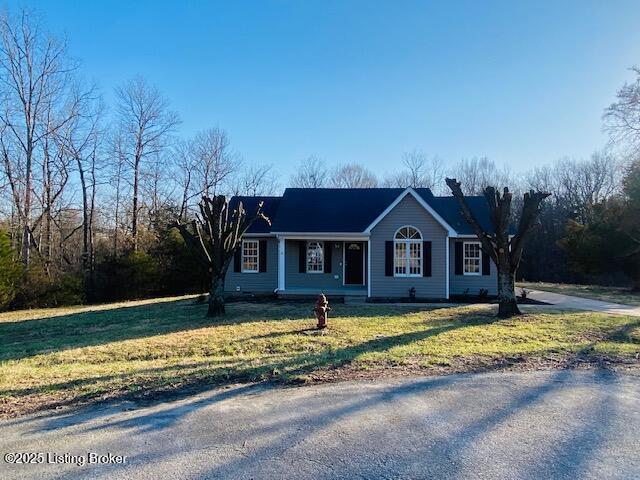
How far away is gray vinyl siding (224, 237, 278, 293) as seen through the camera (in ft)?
61.3

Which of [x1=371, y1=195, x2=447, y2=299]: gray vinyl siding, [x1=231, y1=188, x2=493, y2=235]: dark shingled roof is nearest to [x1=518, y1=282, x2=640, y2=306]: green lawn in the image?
[x1=231, y1=188, x2=493, y2=235]: dark shingled roof

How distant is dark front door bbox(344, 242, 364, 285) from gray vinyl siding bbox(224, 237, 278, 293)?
3.11 m

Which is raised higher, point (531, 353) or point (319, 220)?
point (319, 220)

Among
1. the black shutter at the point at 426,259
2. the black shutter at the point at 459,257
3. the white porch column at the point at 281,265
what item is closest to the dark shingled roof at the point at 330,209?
the white porch column at the point at 281,265

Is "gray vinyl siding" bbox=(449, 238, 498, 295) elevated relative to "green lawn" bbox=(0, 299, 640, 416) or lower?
elevated

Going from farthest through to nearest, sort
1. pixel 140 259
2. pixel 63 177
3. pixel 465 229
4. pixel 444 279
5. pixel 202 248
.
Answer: pixel 63 177 → pixel 140 259 → pixel 465 229 → pixel 444 279 → pixel 202 248

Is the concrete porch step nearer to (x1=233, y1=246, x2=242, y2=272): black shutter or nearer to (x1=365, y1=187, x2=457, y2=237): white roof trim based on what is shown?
(x1=365, y1=187, x2=457, y2=237): white roof trim

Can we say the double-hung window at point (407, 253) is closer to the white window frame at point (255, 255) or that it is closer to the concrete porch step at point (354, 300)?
the concrete porch step at point (354, 300)

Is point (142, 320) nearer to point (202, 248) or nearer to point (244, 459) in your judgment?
point (202, 248)

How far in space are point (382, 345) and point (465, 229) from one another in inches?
437

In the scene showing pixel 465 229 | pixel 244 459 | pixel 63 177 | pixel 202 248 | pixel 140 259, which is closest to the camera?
pixel 244 459

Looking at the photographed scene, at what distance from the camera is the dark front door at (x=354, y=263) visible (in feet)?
62.1

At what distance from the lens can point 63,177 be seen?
27.5m

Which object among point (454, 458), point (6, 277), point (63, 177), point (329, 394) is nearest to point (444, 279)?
point (329, 394)
